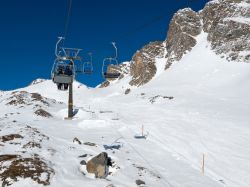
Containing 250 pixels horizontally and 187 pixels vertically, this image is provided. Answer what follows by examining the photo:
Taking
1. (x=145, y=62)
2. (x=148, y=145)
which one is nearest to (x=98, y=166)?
(x=148, y=145)

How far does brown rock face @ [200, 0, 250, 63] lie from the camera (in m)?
75.9

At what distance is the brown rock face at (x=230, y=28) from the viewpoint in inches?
2990

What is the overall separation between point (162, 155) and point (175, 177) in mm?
4237

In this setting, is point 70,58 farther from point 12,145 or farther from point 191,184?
point 191,184

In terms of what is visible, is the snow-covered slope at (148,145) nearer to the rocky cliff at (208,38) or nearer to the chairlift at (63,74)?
the chairlift at (63,74)

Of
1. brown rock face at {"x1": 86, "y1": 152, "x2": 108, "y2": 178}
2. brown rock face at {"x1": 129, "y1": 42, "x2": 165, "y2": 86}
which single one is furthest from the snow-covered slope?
brown rock face at {"x1": 129, "y1": 42, "x2": 165, "y2": 86}

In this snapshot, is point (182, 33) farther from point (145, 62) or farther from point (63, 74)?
point (63, 74)

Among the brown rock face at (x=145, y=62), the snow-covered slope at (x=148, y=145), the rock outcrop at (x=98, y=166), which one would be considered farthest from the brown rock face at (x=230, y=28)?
the rock outcrop at (x=98, y=166)

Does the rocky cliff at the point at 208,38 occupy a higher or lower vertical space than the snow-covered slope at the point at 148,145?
higher

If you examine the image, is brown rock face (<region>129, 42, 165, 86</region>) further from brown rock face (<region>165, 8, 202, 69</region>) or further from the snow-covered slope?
the snow-covered slope

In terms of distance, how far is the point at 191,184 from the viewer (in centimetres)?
1680

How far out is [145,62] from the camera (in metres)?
112

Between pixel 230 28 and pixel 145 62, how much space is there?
35.1 m

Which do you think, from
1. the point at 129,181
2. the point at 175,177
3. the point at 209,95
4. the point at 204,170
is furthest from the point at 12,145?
the point at 209,95
